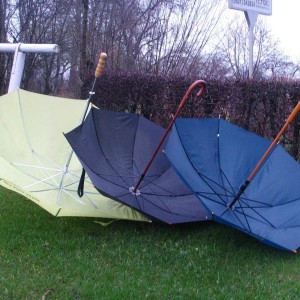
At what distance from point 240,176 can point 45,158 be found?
2.22 m

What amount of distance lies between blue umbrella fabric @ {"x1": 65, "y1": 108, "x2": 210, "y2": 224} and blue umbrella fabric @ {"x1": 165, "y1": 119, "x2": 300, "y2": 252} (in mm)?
360

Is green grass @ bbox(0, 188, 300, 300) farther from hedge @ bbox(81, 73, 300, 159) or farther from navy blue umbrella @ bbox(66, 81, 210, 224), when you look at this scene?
hedge @ bbox(81, 73, 300, 159)

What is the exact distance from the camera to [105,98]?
9203mm

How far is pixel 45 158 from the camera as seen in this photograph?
5617 mm

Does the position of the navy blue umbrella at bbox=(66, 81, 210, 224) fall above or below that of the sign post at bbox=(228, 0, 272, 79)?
below

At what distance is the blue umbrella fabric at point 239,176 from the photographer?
438 centimetres

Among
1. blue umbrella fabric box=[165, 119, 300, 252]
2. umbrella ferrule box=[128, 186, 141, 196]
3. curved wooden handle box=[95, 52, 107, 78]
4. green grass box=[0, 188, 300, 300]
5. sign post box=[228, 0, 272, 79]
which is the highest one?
sign post box=[228, 0, 272, 79]

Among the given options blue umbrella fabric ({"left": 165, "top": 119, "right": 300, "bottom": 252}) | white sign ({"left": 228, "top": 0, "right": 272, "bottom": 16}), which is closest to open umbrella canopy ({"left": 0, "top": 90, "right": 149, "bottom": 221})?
blue umbrella fabric ({"left": 165, "top": 119, "right": 300, "bottom": 252})

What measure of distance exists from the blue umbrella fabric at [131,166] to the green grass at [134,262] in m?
0.37

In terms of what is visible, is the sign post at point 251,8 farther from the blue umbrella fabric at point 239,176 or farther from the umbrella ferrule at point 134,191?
the umbrella ferrule at point 134,191

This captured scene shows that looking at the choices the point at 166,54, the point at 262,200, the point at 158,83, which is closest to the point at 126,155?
the point at 262,200

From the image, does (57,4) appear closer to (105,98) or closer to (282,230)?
(105,98)

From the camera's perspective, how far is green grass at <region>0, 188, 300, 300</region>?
378 centimetres

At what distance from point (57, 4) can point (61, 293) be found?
12723 mm
